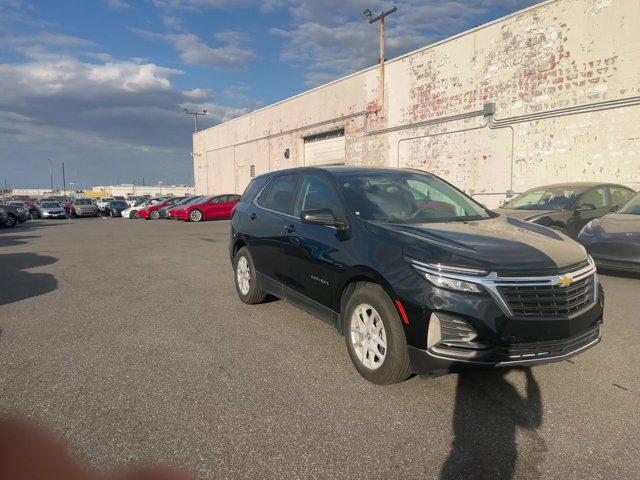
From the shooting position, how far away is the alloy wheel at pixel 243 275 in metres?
5.93

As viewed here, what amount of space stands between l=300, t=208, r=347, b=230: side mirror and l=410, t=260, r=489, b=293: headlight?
105cm

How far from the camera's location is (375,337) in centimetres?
356

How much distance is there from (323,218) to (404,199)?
0.94 meters

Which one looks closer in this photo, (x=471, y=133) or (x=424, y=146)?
(x=471, y=133)

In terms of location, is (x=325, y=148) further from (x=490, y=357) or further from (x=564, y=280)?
(x=490, y=357)

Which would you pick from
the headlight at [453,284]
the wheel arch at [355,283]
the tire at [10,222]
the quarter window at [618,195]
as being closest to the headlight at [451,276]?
→ the headlight at [453,284]

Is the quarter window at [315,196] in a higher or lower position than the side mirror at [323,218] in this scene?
higher

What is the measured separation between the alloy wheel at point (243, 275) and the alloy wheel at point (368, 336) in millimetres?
2407

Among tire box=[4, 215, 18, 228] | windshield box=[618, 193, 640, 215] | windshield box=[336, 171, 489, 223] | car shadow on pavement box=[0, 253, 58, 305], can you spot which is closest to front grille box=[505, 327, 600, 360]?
windshield box=[336, 171, 489, 223]

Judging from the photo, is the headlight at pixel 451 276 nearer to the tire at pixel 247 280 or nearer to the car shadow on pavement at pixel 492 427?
the car shadow on pavement at pixel 492 427

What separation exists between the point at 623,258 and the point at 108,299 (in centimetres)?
764

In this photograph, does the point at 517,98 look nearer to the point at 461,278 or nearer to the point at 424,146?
the point at 424,146

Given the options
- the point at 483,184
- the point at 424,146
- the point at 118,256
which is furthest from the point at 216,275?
the point at 424,146

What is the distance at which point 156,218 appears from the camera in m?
29.9
